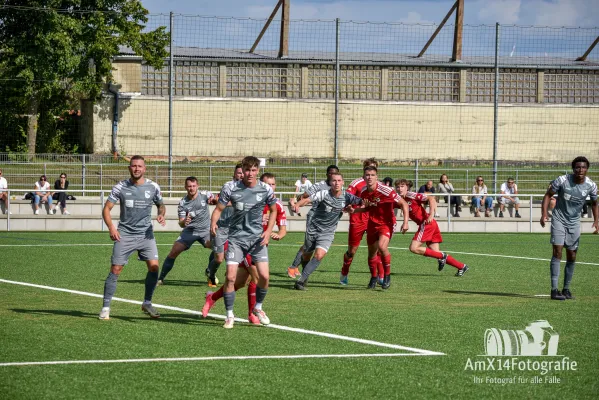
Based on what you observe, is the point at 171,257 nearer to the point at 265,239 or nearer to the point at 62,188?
the point at 265,239

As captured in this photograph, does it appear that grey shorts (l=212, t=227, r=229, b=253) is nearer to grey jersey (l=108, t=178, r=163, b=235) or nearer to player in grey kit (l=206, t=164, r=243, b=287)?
player in grey kit (l=206, t=164, r=243, b=287)

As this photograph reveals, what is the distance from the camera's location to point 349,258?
14211 mm

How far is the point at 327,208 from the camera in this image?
13680 mm

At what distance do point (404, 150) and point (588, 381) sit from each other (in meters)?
33.7

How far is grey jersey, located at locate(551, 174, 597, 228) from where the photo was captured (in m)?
12.2

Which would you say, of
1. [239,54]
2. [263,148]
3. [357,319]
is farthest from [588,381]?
[239,54]

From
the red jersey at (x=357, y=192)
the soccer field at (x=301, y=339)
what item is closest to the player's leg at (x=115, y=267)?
the soccer field at (x=301, y=339)

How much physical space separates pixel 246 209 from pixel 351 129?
32433 millimetres

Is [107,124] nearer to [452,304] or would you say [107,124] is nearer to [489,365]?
[452,304]

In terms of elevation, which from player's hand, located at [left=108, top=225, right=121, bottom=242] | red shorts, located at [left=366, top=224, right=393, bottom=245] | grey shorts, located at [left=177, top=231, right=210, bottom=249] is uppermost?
player's hand, located at [left=108, top=225, right=121, bottom=242]

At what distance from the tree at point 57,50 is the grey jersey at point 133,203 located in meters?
22.4

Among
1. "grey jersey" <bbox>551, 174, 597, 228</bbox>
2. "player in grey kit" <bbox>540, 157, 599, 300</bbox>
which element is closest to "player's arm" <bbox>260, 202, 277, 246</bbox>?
"player in grey kit" <bbox>540, 157, 599, 300</bbox>

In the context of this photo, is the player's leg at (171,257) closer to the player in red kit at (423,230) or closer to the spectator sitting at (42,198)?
the player in red kit at (423,230)

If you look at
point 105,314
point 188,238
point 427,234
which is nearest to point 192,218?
point 188,238
